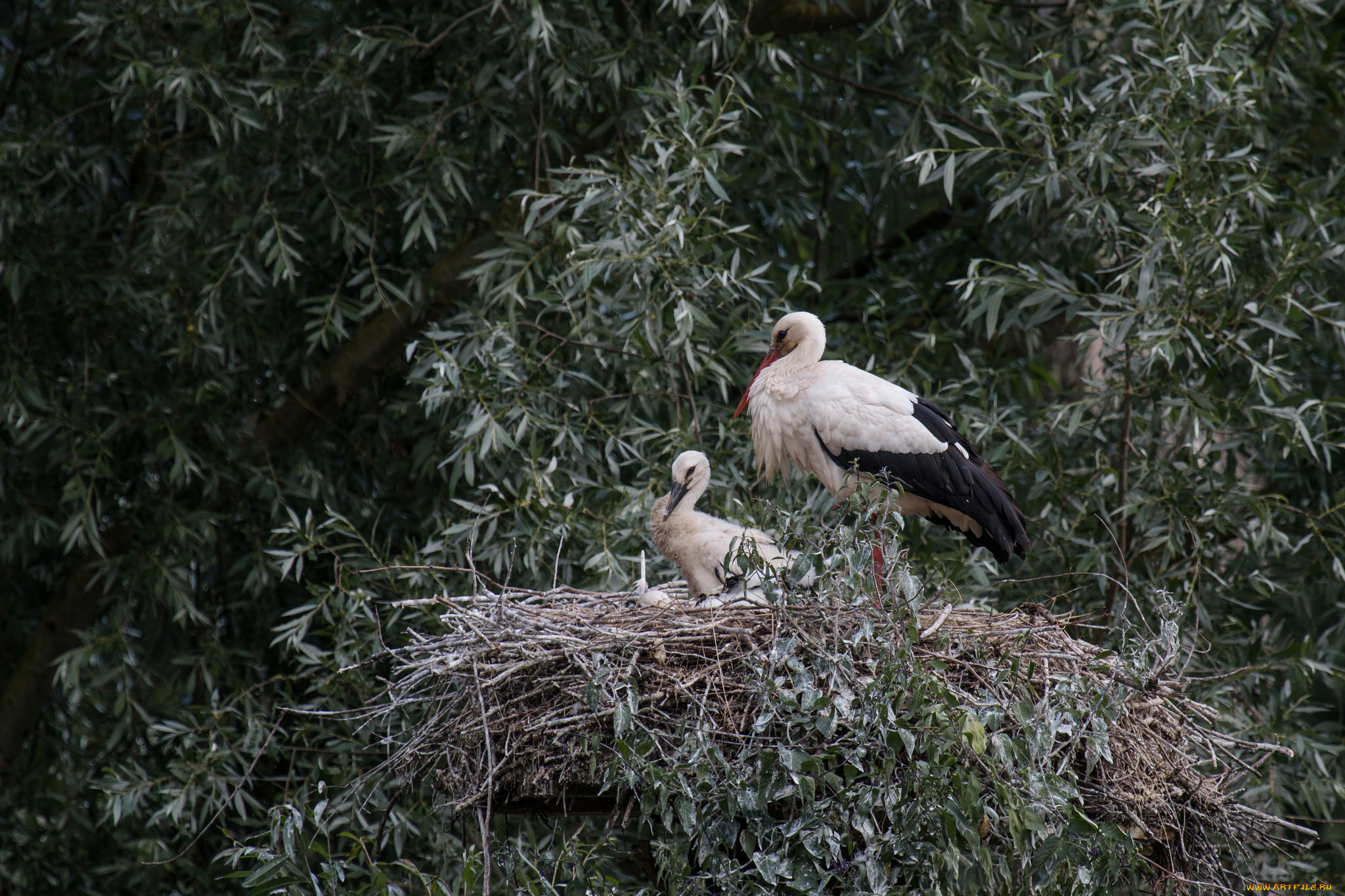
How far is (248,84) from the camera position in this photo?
4984 mm

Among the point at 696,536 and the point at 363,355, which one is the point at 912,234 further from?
the point at 696,536

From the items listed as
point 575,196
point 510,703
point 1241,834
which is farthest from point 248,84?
point 1241,834

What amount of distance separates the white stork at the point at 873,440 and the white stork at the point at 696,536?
1.01 feet

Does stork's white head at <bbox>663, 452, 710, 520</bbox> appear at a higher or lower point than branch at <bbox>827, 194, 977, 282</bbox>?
higher

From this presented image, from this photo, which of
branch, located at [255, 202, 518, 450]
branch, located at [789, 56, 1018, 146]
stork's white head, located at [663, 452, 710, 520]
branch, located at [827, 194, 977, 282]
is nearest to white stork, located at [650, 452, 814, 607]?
stork's white head, located at [663, 452, 710, 520]

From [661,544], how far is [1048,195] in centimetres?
189

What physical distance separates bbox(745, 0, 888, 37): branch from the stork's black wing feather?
239cm

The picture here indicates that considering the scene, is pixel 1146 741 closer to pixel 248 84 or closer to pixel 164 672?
pixel 248 84

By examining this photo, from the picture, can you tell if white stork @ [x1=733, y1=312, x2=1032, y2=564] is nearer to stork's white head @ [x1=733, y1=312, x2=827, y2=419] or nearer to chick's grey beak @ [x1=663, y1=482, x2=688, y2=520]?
stork's white head @ [x1=733, y1=312, x2=827, y2=419]

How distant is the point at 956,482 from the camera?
13.3ft

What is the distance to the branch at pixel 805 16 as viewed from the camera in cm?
570

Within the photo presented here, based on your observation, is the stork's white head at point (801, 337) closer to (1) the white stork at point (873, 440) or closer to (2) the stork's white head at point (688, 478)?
(1) the white stork at point (873, 440)

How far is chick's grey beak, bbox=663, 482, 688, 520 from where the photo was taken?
13.4ft

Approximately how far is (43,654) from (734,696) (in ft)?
14.0
